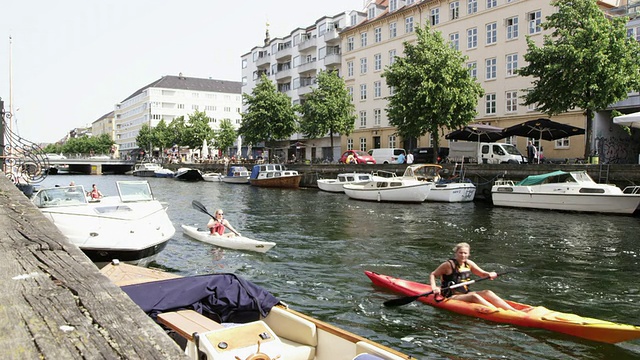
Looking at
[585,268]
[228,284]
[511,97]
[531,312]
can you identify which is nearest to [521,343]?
[531,312]

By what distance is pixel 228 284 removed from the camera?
23.2ft

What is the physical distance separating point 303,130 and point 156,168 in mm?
36053

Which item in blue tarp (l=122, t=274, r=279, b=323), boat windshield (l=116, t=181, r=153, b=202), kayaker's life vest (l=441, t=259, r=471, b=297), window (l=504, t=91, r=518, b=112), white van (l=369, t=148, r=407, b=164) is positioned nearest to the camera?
blue tarp (l=122, t=274, r=279, b=323)

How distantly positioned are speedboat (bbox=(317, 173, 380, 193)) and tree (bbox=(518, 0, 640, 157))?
46.2ft

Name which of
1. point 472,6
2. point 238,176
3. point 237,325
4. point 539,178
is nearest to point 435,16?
point 472,6

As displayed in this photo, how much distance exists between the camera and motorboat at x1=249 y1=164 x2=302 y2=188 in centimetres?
4971

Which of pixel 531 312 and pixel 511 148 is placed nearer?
pixel 531 312

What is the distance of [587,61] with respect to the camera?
97.5 feet

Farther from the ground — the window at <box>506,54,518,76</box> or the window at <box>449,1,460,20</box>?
the window at <box>449,1,460,20</box>

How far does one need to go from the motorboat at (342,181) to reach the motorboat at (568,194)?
11439mm

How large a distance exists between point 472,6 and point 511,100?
10.3 m

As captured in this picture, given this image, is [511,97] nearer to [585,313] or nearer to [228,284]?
[585,313]

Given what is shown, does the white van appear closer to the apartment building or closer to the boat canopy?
the boat canopy

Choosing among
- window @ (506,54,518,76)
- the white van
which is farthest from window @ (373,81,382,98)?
window @ (506,54,518,76)
